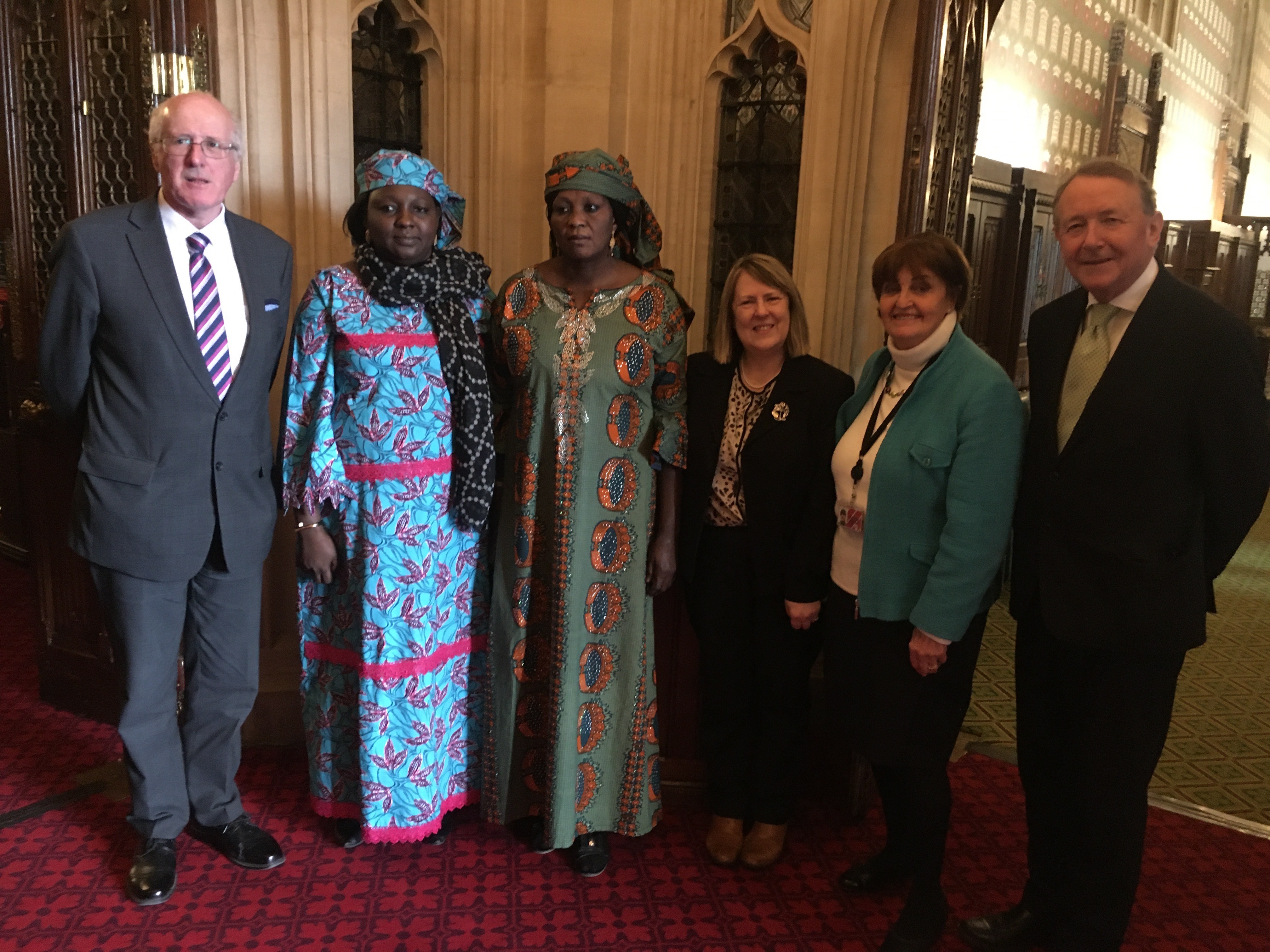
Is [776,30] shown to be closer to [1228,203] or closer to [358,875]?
[358,875]

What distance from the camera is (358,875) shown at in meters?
2.42

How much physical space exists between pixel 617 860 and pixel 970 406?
1527mm

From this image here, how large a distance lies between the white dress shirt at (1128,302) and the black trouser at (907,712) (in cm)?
63

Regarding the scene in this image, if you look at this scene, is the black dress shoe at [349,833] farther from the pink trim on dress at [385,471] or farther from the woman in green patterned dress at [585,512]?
the pink trim on dress at [385,471]

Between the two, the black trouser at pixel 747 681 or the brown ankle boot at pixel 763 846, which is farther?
the brown ankle boot at pixel 763 846

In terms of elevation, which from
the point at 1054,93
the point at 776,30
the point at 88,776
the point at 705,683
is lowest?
the point at 88,776

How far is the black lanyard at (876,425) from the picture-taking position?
2.03 meters

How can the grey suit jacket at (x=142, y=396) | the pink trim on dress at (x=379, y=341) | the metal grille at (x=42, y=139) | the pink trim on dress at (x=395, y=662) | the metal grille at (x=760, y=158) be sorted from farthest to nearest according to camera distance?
the metal grille at (x=760, y=158) → the metal grille at (x=42, y=139) → the pink trim on dress at (x=395, y=662) → the pink trim on dress at (x=379, y=341) → the grey suit jacket at (x=142, y=396)

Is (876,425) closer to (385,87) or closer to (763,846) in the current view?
(763,846)

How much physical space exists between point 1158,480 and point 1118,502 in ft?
0.26

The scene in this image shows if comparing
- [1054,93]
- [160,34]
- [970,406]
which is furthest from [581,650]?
[1054,93]

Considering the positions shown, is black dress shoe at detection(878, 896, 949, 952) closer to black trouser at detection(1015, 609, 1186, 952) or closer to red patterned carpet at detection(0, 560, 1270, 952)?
red patterned carpet at detection(0, 560, 1270, 952)

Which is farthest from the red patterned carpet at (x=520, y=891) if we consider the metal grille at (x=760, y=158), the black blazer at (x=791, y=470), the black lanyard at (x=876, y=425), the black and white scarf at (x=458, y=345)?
the metal grille at (x=760, y=158)

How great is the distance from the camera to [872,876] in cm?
242
